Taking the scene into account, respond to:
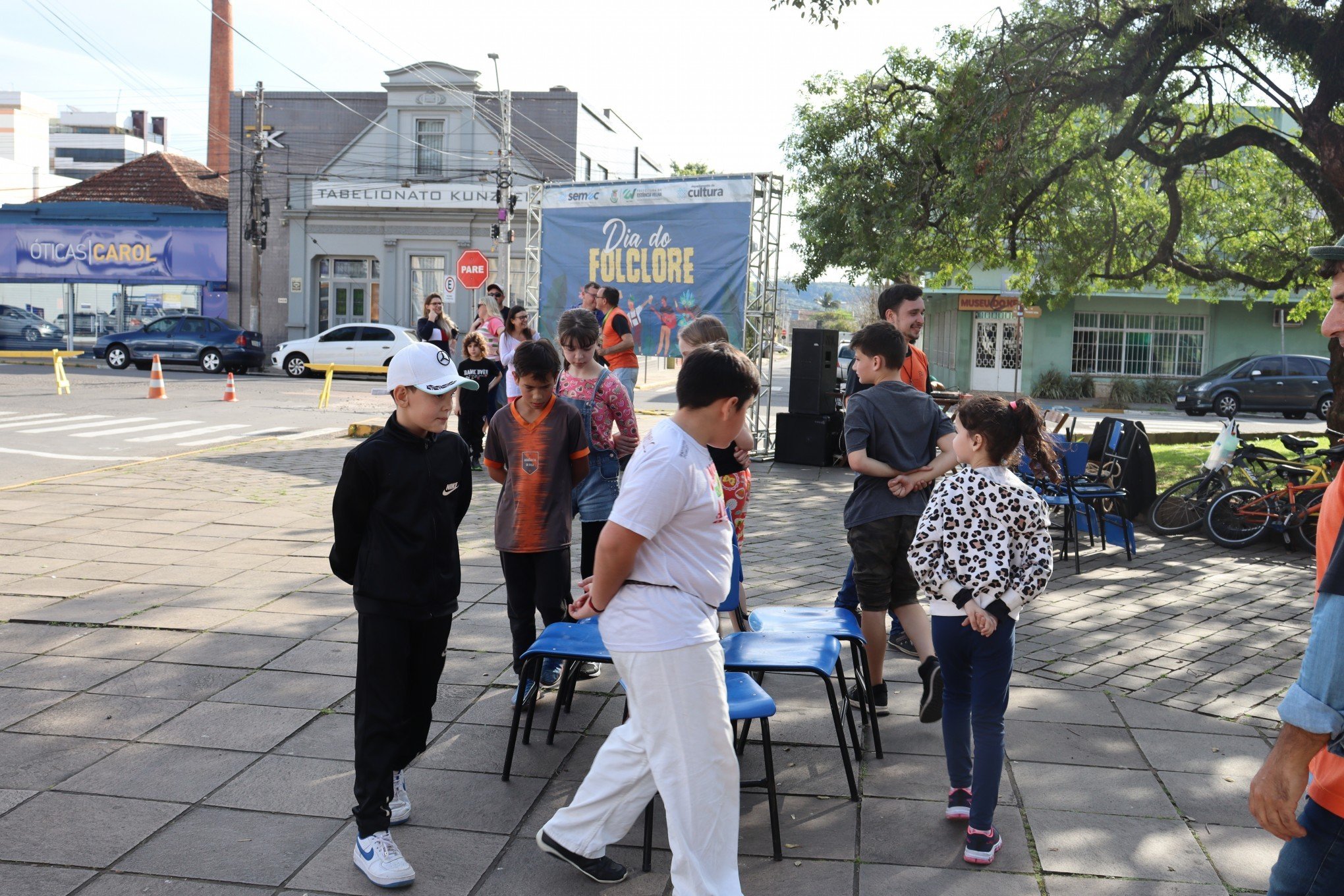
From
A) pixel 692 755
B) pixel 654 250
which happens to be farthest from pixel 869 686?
pixel 654 250

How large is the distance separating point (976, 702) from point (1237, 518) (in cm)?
716

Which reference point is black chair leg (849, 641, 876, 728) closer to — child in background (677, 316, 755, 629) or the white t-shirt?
child in background (677, 316, 755, 629)

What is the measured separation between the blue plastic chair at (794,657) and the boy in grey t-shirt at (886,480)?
0.41 meters

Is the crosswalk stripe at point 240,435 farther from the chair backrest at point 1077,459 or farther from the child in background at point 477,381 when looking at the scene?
the chair backrest at point 1077,459

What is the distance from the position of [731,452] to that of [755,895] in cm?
244

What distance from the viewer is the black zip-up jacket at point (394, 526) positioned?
3451 millimetres

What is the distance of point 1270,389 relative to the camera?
27156mm

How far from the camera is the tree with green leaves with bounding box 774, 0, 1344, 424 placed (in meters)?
11.6

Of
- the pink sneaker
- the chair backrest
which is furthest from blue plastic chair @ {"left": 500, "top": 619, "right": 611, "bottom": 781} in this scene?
the chair backrest

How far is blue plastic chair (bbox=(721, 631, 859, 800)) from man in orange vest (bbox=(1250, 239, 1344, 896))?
1.89 metres

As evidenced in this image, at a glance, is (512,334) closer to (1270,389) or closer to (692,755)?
(692,755)

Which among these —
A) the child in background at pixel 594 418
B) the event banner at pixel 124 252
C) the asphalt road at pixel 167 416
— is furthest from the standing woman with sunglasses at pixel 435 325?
the event banner at pixel 124 252

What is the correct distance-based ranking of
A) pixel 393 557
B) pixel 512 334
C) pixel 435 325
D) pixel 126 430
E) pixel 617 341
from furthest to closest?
pixel 126 430 < pixel 435 325 < pixel 512 334 < pixel 617 341 < pixel 393 557

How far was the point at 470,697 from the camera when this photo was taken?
4996 millimetres
